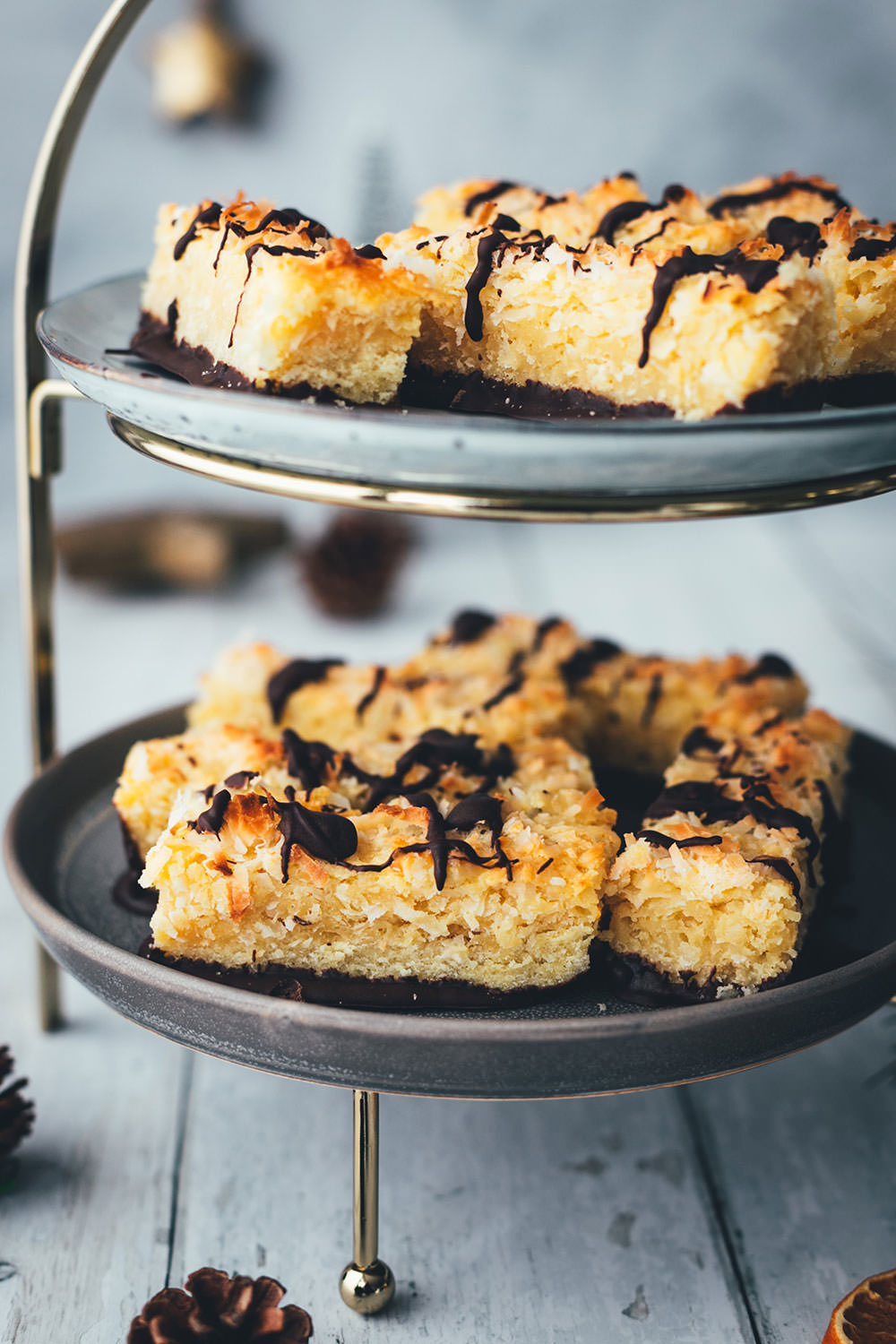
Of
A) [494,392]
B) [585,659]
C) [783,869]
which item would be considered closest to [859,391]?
[494,392]

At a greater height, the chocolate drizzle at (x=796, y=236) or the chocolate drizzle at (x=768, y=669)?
the chocolate drizzle at (x=796, y=236)

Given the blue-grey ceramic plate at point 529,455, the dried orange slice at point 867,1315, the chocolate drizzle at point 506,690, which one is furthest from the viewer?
the chocolate drizzle at point 506,690

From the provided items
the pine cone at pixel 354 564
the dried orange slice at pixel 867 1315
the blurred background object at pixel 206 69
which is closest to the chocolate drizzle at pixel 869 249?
the dried orange slice at pixel 867 1315

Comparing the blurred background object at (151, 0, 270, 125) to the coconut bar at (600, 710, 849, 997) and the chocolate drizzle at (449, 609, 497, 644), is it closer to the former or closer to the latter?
the chocolate drizzle at (449, 609, 497, 644)

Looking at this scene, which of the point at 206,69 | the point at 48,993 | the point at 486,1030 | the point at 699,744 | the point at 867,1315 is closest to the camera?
the point at 486,1030

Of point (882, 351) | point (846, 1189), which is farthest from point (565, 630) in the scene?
point (846, 1189)

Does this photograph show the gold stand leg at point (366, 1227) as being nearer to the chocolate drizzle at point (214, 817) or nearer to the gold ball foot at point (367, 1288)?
the gold ball foot at point (367, 1288)

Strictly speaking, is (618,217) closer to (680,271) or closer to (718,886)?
(680,271)
